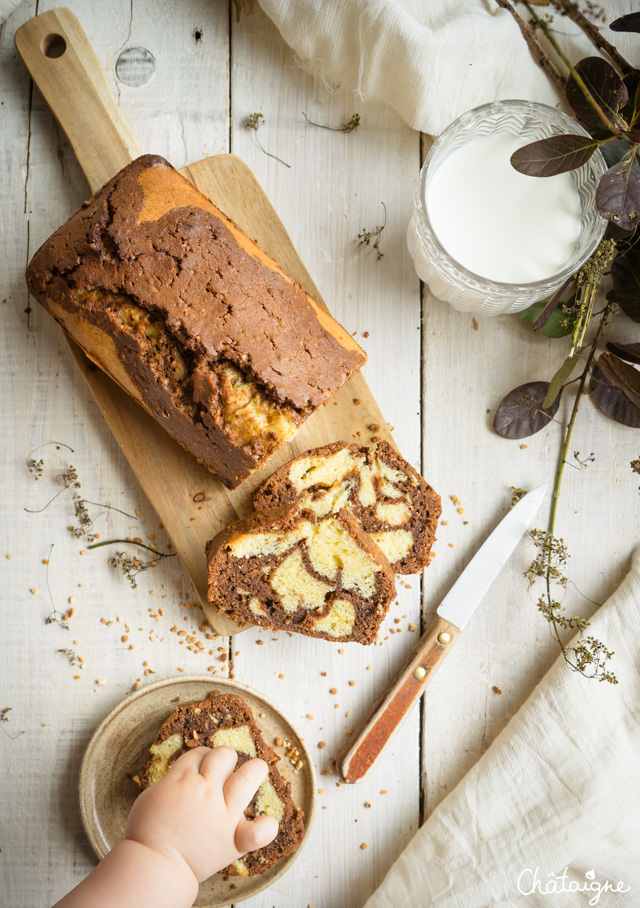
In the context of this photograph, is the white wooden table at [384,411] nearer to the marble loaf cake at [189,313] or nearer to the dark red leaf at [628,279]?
the dark red leaf at [628,279]

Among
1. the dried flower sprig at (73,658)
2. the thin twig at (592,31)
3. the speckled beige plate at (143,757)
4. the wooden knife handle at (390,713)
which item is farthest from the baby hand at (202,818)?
the thin twig at (592,31)

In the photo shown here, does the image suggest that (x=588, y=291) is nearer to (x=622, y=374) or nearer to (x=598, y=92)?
(x=622, y=374)

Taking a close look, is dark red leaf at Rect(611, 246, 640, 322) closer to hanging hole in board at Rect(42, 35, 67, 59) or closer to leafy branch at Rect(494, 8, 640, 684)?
leafy branch at Rect(494, 8, 640, 684)

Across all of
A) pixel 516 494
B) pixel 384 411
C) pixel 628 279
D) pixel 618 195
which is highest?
pixel 618 195

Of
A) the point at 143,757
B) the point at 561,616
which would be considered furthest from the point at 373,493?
the point at 143,757

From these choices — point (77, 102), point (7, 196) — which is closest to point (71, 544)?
point (7, 196)

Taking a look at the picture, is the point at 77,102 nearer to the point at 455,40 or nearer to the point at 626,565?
the point at 455,40

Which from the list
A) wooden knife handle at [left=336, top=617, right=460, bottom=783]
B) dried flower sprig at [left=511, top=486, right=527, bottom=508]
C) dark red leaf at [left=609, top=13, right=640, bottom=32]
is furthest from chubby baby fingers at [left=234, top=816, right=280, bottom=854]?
dark red leaf at [left=609, top=13, right=640, bottom=32]
